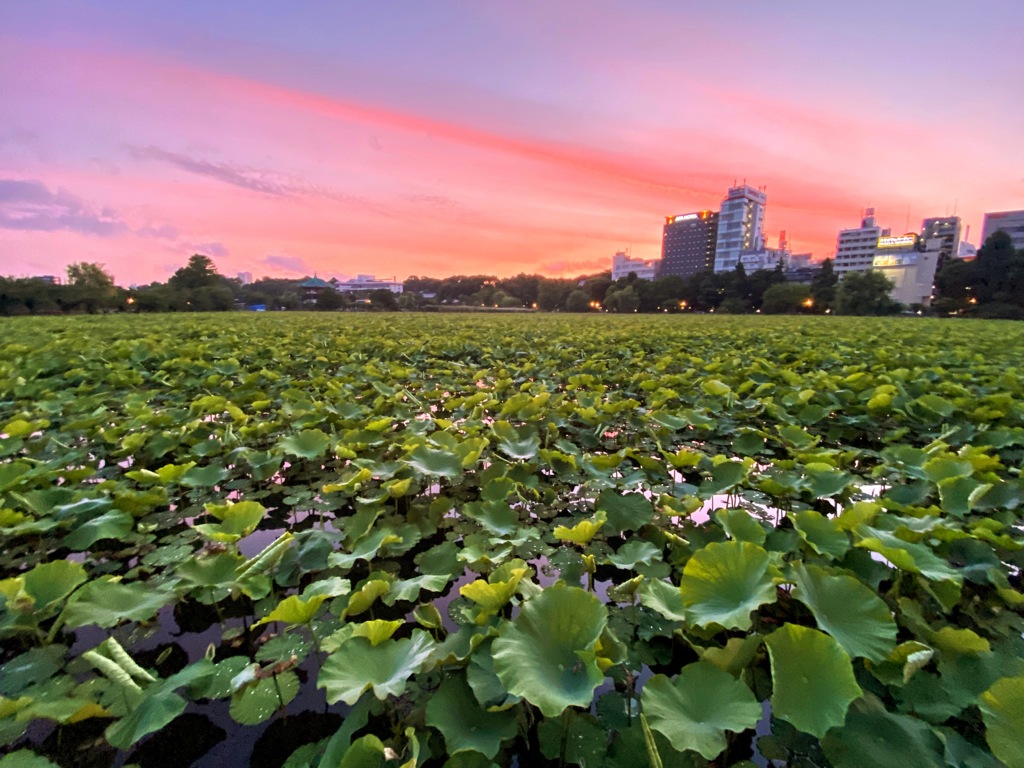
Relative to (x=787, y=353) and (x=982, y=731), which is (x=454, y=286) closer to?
(x=787, y=353)

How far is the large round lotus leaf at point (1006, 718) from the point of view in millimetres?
709

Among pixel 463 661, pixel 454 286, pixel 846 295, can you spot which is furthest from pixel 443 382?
pixel 454 286

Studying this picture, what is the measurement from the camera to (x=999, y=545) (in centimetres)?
134

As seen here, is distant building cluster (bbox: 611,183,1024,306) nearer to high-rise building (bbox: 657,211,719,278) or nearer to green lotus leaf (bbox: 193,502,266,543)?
high-rise building (bbox: 657,211,719,278)

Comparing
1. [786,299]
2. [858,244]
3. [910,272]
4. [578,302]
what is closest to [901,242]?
[910,272]

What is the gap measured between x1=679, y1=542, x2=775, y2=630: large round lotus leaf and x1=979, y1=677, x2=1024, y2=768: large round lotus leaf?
1.09ft

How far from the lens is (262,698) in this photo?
1.03m

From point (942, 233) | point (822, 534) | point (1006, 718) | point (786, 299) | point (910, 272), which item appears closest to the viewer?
point (1006, 718)

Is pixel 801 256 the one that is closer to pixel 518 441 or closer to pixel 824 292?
→ pixel 824 292

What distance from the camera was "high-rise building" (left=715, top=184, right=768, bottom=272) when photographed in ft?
274

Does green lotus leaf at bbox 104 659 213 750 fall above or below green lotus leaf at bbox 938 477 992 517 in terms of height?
below

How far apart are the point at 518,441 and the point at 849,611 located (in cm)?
145

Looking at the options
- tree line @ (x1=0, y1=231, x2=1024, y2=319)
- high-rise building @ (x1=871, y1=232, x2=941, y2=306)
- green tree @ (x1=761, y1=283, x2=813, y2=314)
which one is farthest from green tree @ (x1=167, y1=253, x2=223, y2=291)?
high-rise building @ (x1=871, y1=232, x2=941, y2=306)

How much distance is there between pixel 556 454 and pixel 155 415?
211 cm
